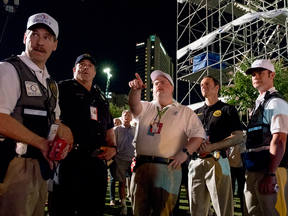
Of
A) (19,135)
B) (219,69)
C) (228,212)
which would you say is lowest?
(228,212)

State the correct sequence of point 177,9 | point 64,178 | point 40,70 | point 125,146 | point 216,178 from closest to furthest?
point 40,70 → point 64,178 → point 216,178 → point 125,146 → point 177,9

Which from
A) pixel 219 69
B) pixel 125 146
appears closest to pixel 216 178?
pixel 125 146

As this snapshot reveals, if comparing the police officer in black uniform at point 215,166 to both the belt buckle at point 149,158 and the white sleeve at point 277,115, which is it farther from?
the belt buckle at point 149,158

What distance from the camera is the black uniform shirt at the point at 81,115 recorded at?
2670 millimetres

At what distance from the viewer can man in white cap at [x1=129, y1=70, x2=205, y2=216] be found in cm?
267

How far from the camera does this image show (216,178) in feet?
10.9

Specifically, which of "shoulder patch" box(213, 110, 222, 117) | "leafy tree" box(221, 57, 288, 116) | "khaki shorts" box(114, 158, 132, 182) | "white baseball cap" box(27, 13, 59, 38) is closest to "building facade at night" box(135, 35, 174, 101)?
"leafy tree" box(221, 57, 288, 116)

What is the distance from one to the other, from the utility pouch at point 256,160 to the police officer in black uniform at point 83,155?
1.70m

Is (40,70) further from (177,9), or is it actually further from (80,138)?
(177,9)

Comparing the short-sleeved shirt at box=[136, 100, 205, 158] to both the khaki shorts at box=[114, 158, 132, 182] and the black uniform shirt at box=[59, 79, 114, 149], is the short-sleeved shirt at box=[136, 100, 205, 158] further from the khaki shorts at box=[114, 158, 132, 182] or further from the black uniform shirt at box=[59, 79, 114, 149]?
the khaki shorts at box=[114, 158, 132, 182]

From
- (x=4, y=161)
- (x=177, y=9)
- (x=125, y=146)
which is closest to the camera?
(x=4, y=161)

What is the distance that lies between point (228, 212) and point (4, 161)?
289cm

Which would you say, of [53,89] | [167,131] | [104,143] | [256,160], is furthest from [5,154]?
[256,160]

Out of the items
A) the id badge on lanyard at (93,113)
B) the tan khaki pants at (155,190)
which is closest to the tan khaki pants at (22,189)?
the id badge on lanyard at (93,113)
